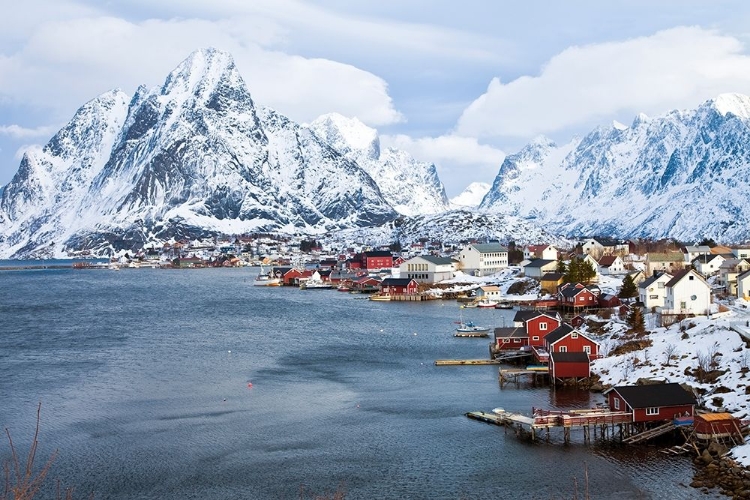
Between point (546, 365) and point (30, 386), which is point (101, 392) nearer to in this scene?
point (30, 386)

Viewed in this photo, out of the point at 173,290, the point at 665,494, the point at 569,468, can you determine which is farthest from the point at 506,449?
the point at 173,290

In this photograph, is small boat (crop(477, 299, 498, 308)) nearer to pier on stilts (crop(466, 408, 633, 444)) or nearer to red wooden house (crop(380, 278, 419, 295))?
red wooden house (crop(380, 278, 419, 295))

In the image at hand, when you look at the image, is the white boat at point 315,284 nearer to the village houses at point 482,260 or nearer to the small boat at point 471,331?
the village houses at point 482,260

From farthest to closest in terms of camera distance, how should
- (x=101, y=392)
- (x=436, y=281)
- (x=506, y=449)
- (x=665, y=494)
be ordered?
(x=436, y=281)
(x=101, y=392)
(x=506, y=449)
(x=665, y=494)

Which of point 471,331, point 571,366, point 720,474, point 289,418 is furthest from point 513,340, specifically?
point 720,474

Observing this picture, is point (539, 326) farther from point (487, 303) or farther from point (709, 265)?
point (709, 265)

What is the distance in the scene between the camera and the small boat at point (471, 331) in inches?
2216

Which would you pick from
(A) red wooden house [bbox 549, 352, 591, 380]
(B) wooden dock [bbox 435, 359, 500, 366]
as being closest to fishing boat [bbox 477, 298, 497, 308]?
(B) wooden dock [bbox 435, 359, 500, 366]

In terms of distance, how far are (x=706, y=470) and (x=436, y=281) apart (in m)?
72.9

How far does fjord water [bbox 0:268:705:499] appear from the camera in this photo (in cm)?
2617

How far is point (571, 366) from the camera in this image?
3916 cm

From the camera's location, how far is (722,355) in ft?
115

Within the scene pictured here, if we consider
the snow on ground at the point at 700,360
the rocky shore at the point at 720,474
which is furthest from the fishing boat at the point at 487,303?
the rocky shore at the point at 720,474

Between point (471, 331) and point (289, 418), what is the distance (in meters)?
25.3
